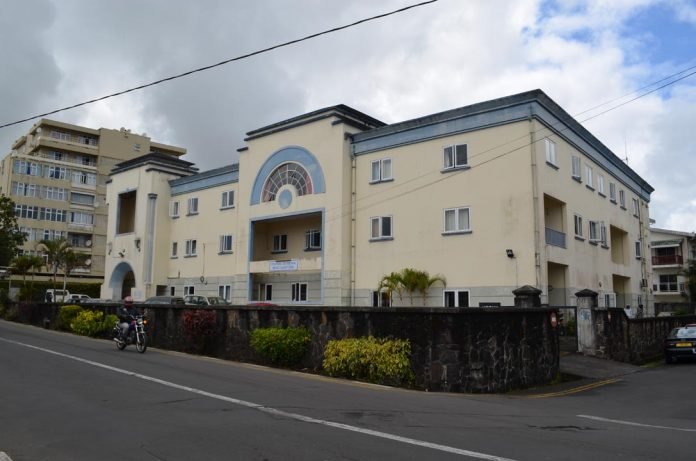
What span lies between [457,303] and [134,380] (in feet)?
52.9

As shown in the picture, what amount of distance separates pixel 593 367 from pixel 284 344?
9.67 metres

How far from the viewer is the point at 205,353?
18.3 m

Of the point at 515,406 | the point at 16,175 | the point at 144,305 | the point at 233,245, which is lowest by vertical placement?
the point at 515,406

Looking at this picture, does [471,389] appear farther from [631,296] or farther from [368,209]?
[631,296]

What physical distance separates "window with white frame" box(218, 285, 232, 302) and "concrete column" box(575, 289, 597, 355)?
2176 cm

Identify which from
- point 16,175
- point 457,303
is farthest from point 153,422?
point 16,175

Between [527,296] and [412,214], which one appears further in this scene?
[412,214]

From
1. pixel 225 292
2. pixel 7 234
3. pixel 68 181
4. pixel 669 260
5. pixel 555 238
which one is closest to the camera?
pixel 555 238

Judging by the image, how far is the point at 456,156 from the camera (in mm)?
25688

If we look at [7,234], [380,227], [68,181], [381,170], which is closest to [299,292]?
[380,227]

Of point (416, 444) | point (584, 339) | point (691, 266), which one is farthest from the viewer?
point (691, 266)

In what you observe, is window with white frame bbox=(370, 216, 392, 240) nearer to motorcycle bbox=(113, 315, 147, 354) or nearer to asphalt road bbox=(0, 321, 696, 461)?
motorcycle bbox=(113, 315, 147, 354)

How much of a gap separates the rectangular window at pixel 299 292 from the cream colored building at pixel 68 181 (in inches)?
1708

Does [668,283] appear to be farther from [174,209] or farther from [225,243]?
[174,209]
